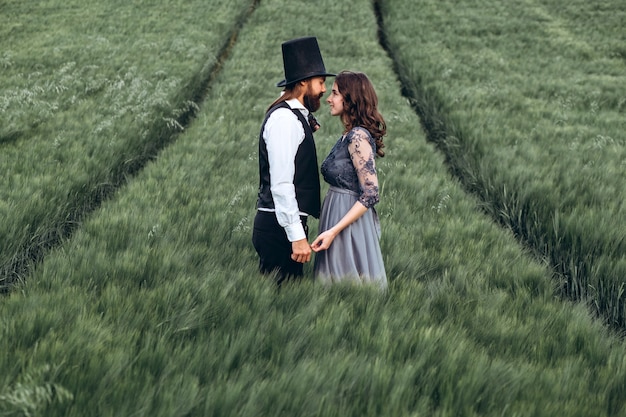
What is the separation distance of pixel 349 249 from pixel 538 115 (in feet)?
21.9

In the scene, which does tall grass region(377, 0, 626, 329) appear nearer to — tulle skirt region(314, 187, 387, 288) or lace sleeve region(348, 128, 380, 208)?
tulle skirt region(314, 187, 387, 288)

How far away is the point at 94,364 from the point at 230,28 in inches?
623

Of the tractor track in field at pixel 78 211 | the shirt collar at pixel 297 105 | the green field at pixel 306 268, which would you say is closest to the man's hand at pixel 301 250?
the green field at pixel 306 268

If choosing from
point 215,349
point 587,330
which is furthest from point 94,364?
point 587,330

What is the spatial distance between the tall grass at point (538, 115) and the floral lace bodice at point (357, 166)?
6.00 feet

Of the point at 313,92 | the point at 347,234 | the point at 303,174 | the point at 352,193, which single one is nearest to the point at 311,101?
the point at 313,92

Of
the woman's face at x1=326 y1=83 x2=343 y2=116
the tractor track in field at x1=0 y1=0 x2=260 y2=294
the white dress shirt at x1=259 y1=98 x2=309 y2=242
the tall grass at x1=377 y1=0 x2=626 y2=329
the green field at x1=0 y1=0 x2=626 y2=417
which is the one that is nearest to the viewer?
the green field at x1=0 y1=0 x2=626 y2=417

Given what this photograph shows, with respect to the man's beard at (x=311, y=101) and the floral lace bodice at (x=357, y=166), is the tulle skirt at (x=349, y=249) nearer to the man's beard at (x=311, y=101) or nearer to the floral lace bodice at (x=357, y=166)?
the floral lace bodice at (x=357, y=166)

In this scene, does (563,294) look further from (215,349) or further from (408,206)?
(215,349)

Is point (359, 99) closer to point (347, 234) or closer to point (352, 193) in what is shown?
point (352, 193)

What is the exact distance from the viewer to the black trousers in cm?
310

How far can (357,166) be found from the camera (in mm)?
2986

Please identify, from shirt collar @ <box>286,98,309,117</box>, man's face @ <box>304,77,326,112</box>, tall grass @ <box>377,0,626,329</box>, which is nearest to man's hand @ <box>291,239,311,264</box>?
shirt collar @ <box>286,98,309,117</box>

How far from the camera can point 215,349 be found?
2088 millimetres
